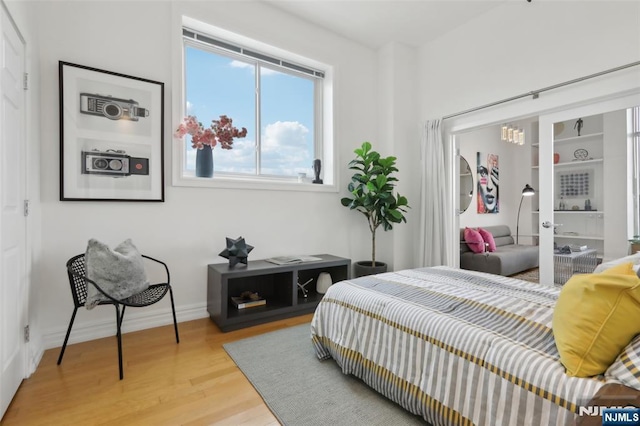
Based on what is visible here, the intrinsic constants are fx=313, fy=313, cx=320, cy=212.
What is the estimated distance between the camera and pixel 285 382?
1.76 metres

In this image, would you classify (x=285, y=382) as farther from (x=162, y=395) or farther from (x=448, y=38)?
(x=448, y=38)

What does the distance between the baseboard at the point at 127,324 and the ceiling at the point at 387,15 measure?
306 cm

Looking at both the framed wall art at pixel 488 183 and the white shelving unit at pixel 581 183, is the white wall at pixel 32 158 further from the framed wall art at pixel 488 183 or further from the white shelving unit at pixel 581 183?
the framed wall art at pixel 488 183

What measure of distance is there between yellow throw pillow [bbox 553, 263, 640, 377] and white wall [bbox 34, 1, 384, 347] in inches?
99.5

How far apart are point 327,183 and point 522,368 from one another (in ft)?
9.37

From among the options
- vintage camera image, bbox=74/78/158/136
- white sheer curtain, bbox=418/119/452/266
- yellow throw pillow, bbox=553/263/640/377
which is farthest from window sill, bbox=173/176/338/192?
yellow throw pillow, bbox=553/263/640/377

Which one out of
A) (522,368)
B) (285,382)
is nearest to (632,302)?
(522,368)

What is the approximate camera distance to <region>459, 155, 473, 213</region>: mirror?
17.3ft

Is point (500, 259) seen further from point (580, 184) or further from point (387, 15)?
point (387, 15)

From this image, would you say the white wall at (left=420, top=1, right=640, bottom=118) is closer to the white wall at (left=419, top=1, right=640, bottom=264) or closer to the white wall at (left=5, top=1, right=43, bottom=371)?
the white wall at (left=419, top=1, right=640, bottom=264)

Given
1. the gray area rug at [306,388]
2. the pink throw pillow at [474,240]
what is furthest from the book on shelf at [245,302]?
the pink throw pillow at [474,240]

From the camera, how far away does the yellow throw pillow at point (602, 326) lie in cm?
96

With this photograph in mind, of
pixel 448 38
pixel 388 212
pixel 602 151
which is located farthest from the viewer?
pixel 448 38

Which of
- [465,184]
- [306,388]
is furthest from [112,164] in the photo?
[465,184]
